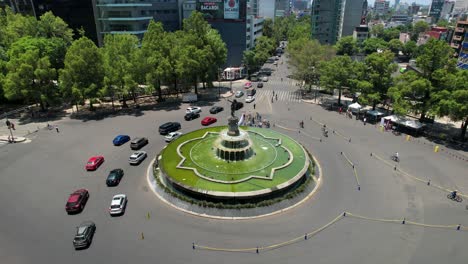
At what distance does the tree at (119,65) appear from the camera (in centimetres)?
6309

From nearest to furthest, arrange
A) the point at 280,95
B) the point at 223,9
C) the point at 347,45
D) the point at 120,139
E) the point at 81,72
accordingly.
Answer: the point at 120,139 → the point at 81,72 → the point at 280,95 → the point at 223,9 → the point at 347,45

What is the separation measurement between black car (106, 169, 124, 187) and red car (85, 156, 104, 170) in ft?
13.7

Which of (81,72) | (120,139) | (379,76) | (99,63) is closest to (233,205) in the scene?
(120,139)

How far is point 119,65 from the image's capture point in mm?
63719

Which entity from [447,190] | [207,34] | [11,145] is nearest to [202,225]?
[447,190]

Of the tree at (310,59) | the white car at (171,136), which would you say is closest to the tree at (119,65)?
the white car at (171,136)

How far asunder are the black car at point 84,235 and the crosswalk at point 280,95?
179ft

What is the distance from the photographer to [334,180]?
4125cm

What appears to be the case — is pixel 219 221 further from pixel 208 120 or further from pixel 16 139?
pixel 16 139

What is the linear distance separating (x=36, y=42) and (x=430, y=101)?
84.8 meters

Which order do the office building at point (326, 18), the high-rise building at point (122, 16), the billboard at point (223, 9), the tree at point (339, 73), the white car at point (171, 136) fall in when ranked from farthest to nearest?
the office building at point (326, 18) < the billboard at point (223, 9) < the high-rise building at point (122, 16) < the tree at point (339, 73) < the white car at point (171, 136)

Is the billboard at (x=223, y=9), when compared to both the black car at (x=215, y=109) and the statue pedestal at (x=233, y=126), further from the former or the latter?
the statue pedestal at (x=233, y=126)

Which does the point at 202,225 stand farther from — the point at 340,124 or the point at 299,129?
the point at 340,124

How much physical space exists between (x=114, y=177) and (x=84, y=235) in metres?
11.0
